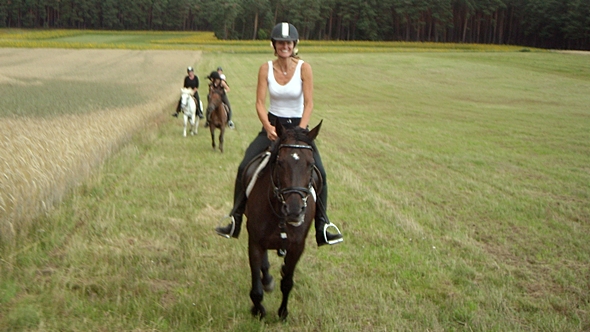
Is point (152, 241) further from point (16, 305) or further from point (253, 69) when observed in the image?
point (253, 69)

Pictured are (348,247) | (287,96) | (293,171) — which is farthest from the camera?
(348,247)

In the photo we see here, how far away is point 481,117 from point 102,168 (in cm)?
1755

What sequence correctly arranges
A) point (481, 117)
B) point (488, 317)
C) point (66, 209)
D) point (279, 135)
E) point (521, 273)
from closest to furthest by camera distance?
point (279, 135) < point (488, 317) < point (521, 273) < point (66, 209) < point (481, 117)

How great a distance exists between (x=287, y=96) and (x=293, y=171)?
3.67 feet

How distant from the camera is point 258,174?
5.79m

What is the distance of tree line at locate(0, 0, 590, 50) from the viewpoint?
9262 centimetres

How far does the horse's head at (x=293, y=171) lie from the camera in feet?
16.0

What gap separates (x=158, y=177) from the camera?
11859 mm

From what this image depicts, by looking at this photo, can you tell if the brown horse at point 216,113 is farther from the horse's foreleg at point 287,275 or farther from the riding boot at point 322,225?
the horse's foreleg at point 287,275

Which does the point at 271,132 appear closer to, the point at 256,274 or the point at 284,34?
the point at 284,34

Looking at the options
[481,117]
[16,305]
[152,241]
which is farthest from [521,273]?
[481,117]

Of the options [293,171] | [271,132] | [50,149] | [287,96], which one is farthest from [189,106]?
[293,171]

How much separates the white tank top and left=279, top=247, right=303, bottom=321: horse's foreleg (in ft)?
4.39

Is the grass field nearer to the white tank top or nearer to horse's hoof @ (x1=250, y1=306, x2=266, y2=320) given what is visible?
horse's hoof @ (x1=250, y1=306, x2=266, y2=320)
